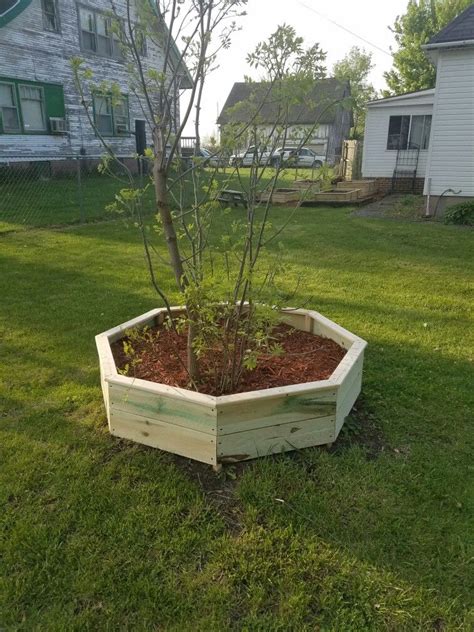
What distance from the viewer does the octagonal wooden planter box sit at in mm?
2400

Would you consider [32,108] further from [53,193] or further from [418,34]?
[418,34]

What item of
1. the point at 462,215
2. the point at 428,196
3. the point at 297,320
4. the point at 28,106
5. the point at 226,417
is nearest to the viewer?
the point at 226,417

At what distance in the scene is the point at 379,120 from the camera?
1731 centimetres

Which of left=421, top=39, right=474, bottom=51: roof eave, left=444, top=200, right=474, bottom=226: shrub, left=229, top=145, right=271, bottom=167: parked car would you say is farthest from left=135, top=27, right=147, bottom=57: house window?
left=421, top=39, right=474, bottom=51: roof eave

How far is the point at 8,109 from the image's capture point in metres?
14.7

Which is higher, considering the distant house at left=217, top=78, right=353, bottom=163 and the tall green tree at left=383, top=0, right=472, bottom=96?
the tall green tree at left=383, top=0, right=472, bottom=96

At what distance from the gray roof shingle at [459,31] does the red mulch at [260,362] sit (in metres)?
9.73

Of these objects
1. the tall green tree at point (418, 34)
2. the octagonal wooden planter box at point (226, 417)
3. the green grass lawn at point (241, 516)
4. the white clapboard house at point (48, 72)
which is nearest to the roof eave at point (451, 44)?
the white clapboard house at point (48, 72)

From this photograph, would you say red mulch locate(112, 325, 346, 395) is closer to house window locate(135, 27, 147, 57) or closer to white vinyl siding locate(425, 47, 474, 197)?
house window locate(135, 27, 147, 57)

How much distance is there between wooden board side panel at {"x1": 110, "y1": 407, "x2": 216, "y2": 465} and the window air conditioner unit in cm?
1585

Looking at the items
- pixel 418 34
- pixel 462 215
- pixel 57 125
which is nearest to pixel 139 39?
pixel 462 215

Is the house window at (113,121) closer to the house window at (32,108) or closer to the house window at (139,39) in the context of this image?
the house window at (32,108)

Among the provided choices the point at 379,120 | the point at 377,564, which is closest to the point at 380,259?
the point at 377,564

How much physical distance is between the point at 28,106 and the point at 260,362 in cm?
1553
